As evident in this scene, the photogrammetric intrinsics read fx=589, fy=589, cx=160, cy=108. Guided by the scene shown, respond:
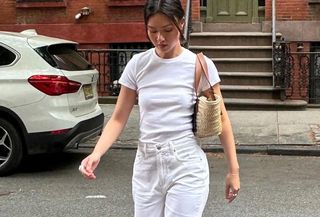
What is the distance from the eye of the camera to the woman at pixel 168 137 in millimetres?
2840

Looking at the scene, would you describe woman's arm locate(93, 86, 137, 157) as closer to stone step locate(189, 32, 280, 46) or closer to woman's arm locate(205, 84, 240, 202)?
woman's arm locate(205, 84, 240, 202)

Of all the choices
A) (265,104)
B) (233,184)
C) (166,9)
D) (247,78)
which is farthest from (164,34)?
(247,78)

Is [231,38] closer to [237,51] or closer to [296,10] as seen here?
[237,51]

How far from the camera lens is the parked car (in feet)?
22.3

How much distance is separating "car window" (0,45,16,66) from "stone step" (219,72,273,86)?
565 cm

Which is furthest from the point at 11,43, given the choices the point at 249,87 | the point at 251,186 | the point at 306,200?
the point at 249,87

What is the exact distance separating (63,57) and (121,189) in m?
2.02

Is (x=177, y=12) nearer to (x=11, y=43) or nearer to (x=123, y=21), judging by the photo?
(x=11, y=43)

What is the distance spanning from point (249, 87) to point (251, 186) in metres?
5.32

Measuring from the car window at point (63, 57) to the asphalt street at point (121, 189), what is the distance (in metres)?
1.27

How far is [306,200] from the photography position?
19.1 feet

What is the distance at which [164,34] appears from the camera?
2807mm

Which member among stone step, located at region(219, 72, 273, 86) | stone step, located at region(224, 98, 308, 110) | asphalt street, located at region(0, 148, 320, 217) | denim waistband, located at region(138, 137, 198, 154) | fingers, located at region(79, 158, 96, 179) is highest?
denim waistband, located at region(138, 137, 198, 154)

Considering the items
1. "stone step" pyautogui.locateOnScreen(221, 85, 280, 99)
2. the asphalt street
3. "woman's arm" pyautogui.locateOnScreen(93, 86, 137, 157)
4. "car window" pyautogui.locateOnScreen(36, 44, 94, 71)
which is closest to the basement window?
"stone step" pyautogui.locateOnScreen(221, 85, 280, 99)
